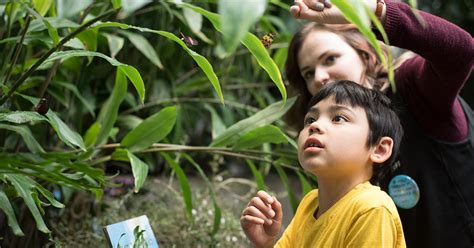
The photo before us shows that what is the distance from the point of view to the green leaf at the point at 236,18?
1.51 ft

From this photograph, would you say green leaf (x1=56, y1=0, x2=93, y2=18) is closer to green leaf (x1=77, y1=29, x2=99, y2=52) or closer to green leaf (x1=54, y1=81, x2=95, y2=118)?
green leaf (x1=77, y1=29, x2=99, y2=52)

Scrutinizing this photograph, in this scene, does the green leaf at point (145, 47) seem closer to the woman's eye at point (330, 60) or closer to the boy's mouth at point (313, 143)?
the woman's eye at point (330, 60)

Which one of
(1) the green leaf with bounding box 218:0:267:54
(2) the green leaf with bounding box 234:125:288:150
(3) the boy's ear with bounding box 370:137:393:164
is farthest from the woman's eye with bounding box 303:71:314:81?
(1) the green leaf with bounding box 218:0:267:54

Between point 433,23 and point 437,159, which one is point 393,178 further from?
point 433,23

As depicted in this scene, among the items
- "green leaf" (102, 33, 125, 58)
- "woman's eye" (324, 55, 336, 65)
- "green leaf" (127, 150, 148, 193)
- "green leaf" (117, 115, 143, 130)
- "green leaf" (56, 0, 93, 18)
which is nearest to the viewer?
"green leaf" (56, 0, 93, 18)

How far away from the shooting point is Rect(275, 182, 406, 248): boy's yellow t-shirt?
0.82 m

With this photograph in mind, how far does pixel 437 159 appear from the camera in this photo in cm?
120

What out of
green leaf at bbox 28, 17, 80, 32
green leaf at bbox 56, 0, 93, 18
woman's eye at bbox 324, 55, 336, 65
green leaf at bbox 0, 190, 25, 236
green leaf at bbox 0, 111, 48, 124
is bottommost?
woman's eye at bbox 324, 55, 336, 65

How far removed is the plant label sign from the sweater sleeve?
1.57 feet

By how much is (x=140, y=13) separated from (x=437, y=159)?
849 millimetres

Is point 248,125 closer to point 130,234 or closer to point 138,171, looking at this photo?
point 138,171

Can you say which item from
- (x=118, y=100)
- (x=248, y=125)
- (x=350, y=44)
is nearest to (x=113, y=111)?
(x=118, y=100)

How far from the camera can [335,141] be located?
0.88 metres

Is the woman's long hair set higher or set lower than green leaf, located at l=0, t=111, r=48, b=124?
lower
